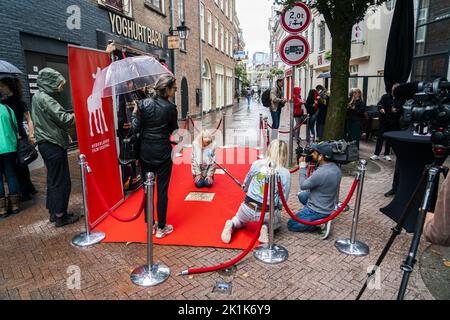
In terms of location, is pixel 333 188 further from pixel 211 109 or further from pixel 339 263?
pixel 211 109

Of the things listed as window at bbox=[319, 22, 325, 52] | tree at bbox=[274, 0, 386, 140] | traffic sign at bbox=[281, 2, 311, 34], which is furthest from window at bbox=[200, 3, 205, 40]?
traffic sign at bbox=[281, 2, 311, 34]

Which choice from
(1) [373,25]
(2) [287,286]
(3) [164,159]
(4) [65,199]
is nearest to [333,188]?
(2) [287,286]

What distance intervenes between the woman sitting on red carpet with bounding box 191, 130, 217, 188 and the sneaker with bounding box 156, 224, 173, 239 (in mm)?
1846

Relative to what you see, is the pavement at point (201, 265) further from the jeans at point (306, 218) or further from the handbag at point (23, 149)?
the handbag at point (23, 149)

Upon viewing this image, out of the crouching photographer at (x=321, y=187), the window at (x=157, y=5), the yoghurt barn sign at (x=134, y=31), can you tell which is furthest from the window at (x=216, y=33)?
the crouching photographer at (x=321, y=187)

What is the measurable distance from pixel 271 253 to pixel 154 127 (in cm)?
203

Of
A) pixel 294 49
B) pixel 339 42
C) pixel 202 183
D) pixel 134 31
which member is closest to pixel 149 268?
pixel 202 183

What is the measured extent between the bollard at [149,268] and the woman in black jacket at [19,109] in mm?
2988

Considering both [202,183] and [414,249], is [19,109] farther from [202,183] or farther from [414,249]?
[414,249]

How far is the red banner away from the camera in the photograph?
3910 mm

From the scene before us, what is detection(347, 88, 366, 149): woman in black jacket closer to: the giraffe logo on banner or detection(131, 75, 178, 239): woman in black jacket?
detection(131, 75, 178, 239): woman in black jacket

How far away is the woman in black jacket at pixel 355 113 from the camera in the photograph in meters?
8.38

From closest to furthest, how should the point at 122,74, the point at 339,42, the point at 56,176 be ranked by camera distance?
the point at 122,74 → the point at 56,176 → the point at 339,42

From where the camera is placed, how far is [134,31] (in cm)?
1158
